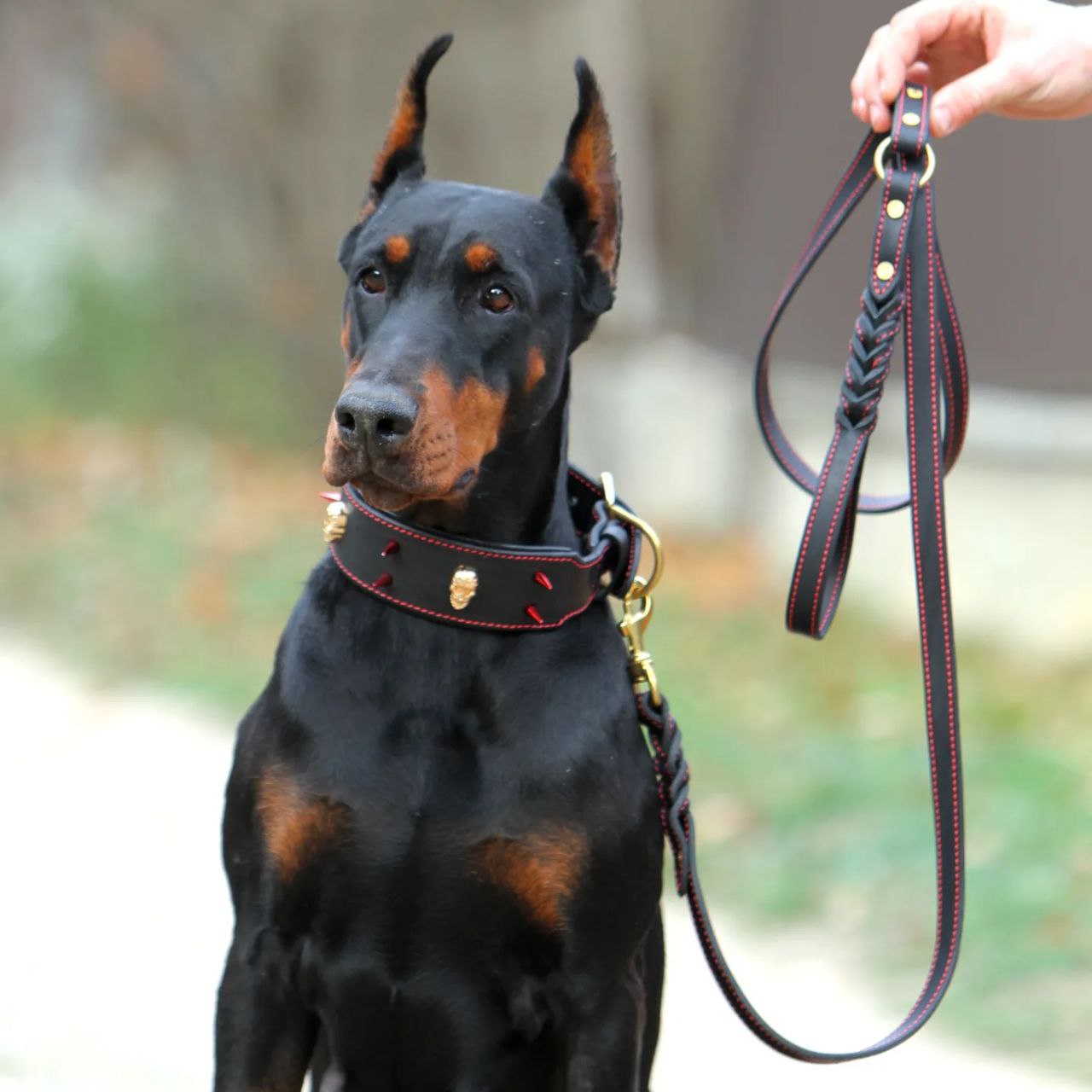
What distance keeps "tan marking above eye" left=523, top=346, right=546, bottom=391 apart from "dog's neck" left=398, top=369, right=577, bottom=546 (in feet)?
0.22

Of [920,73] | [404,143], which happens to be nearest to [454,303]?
[404,143]

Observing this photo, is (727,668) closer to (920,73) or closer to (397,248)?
(920,73)

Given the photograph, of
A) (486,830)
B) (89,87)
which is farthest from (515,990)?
(89,87)

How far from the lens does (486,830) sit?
2576mm

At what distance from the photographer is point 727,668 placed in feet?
23.3

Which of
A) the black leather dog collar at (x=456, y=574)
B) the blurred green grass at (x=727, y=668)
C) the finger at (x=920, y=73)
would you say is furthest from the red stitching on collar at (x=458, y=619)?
the blurred green grass at (x=727, y=668)

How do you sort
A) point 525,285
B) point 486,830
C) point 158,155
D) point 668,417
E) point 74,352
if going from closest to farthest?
point 486,830, point 525,285, point 668,417, point 74,352, point 158,155

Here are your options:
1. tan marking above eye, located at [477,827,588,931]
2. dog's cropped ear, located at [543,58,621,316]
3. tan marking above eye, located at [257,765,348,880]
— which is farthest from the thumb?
tan marking above eye, located at [257,765,348,880]

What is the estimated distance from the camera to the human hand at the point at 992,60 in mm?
2771

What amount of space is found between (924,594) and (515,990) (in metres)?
0.87

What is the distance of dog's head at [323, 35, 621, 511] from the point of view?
2.55 m

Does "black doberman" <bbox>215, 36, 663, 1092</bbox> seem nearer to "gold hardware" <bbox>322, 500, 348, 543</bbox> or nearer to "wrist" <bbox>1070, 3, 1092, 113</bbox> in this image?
"gold hardware" <bbox>322, 500, 348, 543</bbox>

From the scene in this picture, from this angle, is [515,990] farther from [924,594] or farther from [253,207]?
[253,207]

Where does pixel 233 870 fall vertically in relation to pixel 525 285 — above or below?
below
